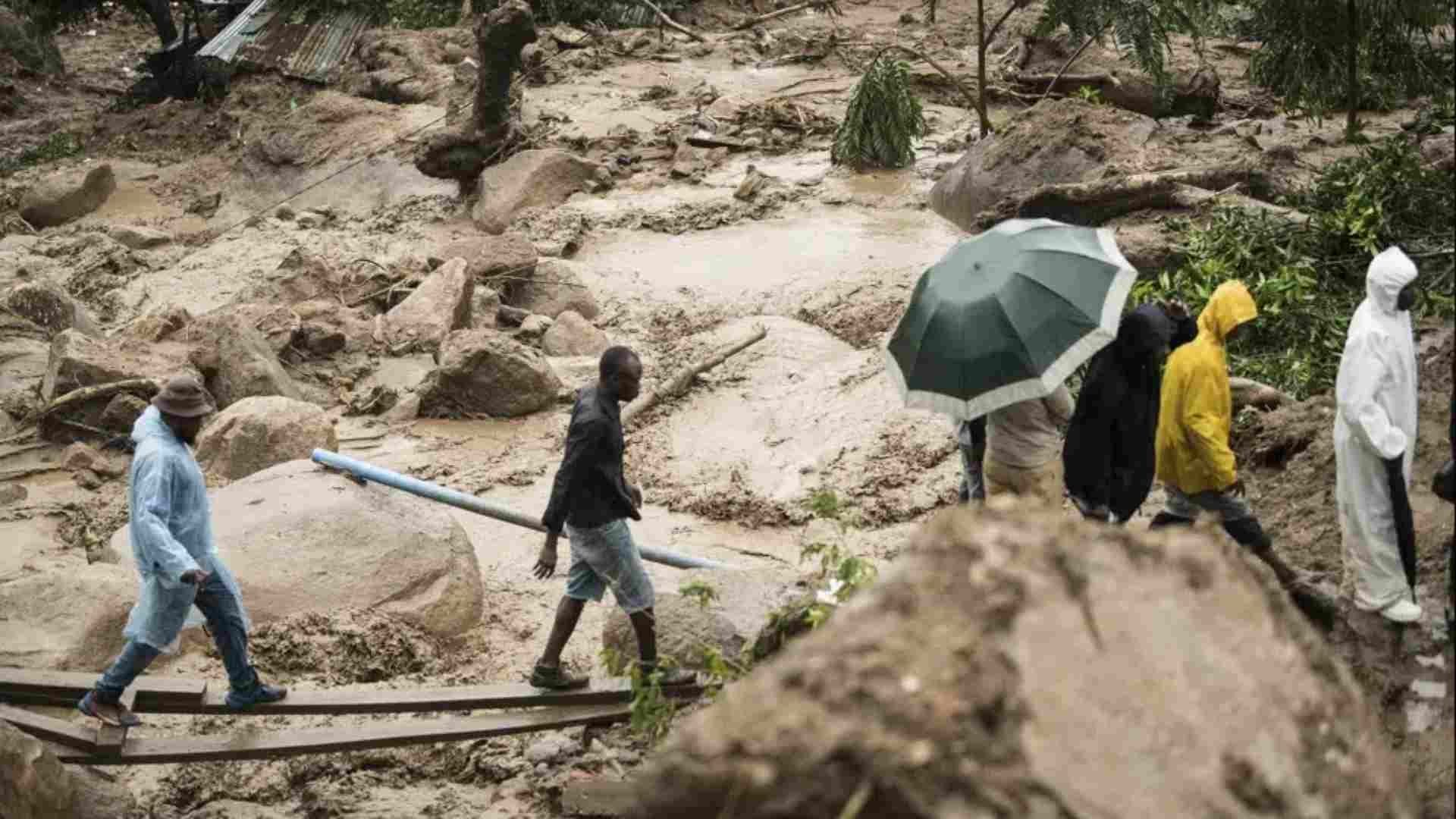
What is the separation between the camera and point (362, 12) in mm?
23391

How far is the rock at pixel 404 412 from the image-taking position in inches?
493

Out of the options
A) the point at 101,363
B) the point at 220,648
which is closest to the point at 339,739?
the point at 220,648

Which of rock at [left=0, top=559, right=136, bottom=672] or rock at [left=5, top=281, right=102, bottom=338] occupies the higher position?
rock at [left=0, top=559, right=136, bottom=672]

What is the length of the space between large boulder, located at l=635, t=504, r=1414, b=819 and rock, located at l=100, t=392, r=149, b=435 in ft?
32.8

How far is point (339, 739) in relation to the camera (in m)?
7.04

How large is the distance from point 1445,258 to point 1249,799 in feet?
19.1

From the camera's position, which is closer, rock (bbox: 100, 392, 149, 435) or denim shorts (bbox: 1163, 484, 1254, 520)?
denim shorts (bbox: 1163, 484, 1254, 520)

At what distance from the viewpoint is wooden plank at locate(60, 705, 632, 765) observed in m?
6.98

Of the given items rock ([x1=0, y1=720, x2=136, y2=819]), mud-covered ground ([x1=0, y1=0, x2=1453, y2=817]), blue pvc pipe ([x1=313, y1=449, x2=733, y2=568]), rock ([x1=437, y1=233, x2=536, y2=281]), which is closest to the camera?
rock ([x1=0, y1=720, x2=136, y2=819])

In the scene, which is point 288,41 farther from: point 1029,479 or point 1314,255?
point 1029,479

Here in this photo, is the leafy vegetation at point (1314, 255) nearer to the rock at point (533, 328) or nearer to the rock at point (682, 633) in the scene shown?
the rock at point (682, 633)

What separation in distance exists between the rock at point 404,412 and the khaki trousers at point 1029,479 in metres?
6.48

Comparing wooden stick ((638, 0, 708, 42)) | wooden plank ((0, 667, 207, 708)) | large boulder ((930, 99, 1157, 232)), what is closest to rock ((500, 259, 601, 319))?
large boulder ((930, 99, 1157, 232))

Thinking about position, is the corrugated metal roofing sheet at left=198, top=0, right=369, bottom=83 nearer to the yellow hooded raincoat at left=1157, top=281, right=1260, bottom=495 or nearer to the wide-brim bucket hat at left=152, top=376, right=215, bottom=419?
the wide-brim bucket hat at left=152, top=376, right=215, bottom=419
